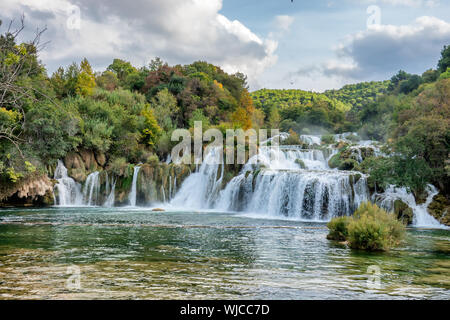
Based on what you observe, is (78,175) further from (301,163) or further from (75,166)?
(301,163)

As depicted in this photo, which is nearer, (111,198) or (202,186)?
(202,186)

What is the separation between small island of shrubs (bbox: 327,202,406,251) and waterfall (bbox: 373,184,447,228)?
7486 millimetres

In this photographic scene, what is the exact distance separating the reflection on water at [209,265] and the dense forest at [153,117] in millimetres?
2389

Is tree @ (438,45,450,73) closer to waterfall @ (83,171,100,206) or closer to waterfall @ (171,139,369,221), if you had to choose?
waterfall @ (171,139,369,221)

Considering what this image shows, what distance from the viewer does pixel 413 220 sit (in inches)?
741

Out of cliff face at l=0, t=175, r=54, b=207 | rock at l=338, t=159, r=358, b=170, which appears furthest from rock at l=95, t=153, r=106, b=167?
rock at l=338, t=159, r=358, b=170

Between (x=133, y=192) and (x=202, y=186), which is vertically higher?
(x=202, y=186)

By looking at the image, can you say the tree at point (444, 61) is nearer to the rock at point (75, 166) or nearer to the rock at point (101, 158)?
the rock at point (101, 158)

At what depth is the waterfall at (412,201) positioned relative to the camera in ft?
61.5

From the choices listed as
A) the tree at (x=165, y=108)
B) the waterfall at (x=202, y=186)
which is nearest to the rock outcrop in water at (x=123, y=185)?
the waterfall at (x=202, y=186)

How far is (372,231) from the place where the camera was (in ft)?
35.7

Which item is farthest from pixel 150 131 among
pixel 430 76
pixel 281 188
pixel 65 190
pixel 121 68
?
pixel 430 76

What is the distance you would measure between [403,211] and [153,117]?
24.9 metres
